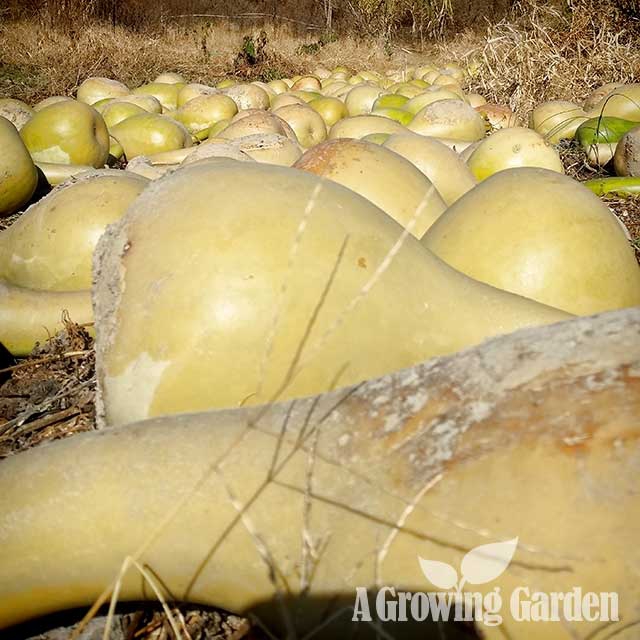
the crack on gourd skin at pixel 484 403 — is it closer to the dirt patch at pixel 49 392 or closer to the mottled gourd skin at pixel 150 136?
the dirt patch at pixel 49 392

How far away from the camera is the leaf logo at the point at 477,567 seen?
0.73 meters

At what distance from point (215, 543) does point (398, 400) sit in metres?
A: 0.33

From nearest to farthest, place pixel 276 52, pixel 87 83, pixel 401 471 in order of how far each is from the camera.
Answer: pixel 401 471, pixel 87 83, pixel 276 52

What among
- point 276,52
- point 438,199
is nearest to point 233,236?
point 438,199

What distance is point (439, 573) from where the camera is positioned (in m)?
0.77

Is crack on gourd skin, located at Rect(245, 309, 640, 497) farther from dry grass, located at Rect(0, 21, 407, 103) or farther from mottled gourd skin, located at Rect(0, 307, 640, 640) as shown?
dry grass, located at Rect(0, 21, 407, 103)

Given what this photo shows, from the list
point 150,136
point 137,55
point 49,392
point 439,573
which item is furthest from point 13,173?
point 137,55

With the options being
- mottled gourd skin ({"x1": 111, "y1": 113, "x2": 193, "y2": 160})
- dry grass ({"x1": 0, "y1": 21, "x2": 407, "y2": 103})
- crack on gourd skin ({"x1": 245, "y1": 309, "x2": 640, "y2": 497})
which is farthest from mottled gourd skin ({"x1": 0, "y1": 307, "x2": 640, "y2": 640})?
dry grass ({"x1": 0, "y1": 21, "x2": 407, "y2": 103})

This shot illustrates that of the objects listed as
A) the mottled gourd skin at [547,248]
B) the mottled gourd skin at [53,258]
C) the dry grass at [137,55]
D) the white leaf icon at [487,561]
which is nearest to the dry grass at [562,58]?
the dry grass at [137,55]

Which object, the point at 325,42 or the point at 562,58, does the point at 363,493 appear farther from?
the point at 325,42

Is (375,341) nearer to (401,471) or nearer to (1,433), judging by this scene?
(401,471)

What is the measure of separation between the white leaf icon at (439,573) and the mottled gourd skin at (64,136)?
12.1 feet

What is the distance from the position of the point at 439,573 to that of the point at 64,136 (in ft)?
12.4

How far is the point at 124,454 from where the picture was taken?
0.93 meters
